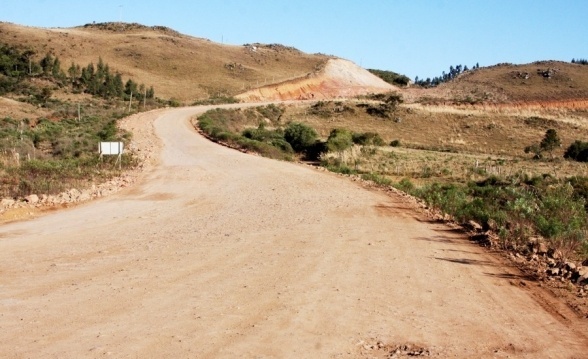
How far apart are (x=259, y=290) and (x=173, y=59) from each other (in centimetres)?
11228

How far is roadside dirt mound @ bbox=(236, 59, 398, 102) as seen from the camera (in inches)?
3556

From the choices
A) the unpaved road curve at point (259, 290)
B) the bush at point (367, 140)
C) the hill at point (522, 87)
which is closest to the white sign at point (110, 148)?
the unpaved road curve at point (259, 290)

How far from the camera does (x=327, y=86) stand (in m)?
102

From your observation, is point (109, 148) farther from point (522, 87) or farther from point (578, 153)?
point (522, 87)

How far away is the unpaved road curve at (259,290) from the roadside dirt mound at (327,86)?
2785 inches

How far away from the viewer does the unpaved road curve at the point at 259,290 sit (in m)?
6.84

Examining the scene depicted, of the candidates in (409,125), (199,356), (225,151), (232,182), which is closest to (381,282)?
(199,356)

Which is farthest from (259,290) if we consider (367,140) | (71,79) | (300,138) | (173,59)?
(173,59)

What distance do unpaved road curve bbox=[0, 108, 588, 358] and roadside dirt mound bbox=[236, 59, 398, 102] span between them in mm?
70745

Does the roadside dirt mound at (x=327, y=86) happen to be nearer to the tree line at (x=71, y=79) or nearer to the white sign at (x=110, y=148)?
the tree line at (x=71, y=79)

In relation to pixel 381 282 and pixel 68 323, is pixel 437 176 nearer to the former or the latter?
pixel 381 282

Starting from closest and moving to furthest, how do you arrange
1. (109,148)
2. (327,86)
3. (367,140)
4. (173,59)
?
(109,148), (367,140), (327,86), (173,59)

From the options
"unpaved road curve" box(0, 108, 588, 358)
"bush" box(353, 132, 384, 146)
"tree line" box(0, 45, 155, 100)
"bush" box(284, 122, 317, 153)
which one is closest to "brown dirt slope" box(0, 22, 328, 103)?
"tree line" box(0, 45, 155, 100)

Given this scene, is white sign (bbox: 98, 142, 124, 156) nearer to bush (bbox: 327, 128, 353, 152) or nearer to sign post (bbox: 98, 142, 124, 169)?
sign post (bbox: 98, 142, 124, 169)
